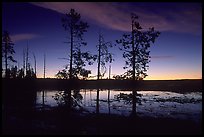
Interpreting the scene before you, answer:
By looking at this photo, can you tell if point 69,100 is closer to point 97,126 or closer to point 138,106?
point 138,106

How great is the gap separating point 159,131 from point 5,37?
42.5 meters

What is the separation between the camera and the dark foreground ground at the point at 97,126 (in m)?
12.2

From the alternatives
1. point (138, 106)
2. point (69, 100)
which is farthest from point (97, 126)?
point (69, 100)

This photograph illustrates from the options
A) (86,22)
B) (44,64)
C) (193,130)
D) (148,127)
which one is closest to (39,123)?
(148,127)

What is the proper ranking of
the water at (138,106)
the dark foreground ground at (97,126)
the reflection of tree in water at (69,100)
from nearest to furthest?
the dark foreground ground at (97,126) < the water at (138,106) < the reflection of tree in water at (69,100)

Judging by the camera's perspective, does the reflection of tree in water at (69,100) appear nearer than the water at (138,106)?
No

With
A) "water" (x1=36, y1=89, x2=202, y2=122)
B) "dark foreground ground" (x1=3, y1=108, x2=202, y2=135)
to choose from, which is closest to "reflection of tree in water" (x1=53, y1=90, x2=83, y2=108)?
"water" (x1=36, y1=89, x2=202, y2=122)

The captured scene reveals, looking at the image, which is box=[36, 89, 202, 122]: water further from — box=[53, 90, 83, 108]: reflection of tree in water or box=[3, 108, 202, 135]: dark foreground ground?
box=[3, 108, 202, 135]: dark foreground ground

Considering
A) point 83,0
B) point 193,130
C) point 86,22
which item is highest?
point 86,22

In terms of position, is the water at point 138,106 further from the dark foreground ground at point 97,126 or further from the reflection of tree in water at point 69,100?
the dark foreground ground at point 97,126

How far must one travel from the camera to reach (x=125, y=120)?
51.3 ft

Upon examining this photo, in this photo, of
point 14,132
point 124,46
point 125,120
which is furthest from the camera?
point 124,46

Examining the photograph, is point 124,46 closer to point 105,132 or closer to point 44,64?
point 105,132

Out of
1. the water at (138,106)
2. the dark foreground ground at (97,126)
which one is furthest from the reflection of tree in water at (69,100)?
the dark foreground ground at (97,126)
